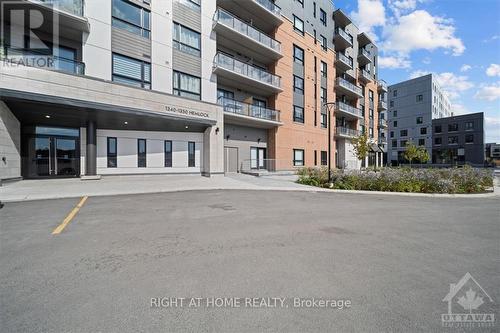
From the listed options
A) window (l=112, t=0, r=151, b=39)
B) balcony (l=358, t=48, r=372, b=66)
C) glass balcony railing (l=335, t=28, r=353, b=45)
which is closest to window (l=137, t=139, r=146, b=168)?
window (l=112, t=0, r=151, b=39)

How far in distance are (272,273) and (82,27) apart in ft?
59.7

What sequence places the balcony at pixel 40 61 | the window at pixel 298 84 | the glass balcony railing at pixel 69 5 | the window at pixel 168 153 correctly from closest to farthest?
the balcony at pixel 40 61, the glass balcony railing at pixel 69 5, the window at pixel 168 153, the window at pixel 298 84

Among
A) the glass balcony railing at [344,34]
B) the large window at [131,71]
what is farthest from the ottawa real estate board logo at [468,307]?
the glass balcony railing at [344,34]

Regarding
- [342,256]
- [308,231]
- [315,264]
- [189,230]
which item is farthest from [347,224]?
[189,230]

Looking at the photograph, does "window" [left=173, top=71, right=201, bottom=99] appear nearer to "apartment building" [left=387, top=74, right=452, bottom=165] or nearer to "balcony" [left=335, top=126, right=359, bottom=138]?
"balcony" [left=335, top=126, right=359, bottom=138]

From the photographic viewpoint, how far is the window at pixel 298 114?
28.2 m

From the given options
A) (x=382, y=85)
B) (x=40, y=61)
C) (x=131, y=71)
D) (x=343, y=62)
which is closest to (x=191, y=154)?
(x=131, y=71)

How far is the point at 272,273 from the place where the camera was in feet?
11.8

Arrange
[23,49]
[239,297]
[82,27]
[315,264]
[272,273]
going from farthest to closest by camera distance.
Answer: [82,27] < [23,49] < [315,264] < [272,273] < [239,297]

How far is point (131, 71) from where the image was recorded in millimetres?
16047

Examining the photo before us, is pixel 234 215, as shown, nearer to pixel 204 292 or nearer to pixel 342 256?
pixel 342 256

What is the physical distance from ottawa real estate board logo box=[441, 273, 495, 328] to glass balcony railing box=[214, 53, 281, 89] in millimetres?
20381

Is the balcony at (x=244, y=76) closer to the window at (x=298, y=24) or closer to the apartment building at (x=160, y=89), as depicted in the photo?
the apartment building at (x=160, y=89)

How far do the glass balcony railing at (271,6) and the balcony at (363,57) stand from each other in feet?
73.3
